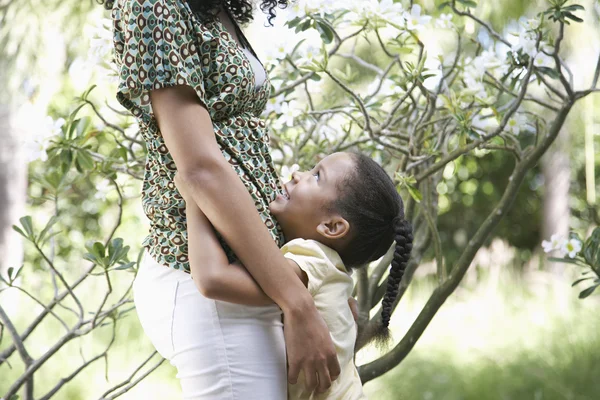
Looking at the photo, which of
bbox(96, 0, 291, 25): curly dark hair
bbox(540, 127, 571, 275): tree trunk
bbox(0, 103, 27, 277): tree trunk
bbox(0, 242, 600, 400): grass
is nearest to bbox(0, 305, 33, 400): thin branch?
bbox(96, 0, 291, 25): curly dark hair

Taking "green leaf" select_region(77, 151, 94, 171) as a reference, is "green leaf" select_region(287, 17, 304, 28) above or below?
above

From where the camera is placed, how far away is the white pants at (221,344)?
1262 millimetres

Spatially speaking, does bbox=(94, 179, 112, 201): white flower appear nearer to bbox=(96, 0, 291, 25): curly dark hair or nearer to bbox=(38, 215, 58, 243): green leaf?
bbox=(38, 215, 58, 243): green leaf

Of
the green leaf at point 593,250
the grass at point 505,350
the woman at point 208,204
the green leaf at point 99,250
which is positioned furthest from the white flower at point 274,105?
the grass at point 505,350

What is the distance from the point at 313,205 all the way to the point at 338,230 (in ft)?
0.23

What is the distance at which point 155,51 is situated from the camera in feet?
4.02

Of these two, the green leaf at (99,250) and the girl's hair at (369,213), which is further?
the green leaf at (99,250)

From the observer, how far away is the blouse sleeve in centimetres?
122

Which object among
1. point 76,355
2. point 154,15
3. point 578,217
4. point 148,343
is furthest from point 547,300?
point 154,15

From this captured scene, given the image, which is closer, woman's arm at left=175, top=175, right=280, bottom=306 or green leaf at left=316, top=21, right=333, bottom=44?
woman's arm at left=175, top=175, right=280, bottom=306

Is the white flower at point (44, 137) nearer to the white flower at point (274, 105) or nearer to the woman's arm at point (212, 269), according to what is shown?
the white flower at point (274, 105)

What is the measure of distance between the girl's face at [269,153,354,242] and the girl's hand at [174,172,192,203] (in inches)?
7.7

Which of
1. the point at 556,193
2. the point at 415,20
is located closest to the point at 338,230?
the point at 415,20

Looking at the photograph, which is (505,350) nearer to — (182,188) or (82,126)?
(82,126)
